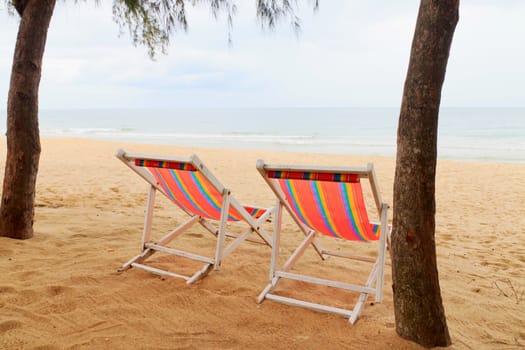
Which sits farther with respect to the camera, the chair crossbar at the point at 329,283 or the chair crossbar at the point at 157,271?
the chair crossbar at the point at 157,271

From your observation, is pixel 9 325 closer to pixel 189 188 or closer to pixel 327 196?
pixel 189 188

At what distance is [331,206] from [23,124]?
8.11 feet

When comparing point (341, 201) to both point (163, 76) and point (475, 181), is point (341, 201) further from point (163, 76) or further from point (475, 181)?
point (163, 76)

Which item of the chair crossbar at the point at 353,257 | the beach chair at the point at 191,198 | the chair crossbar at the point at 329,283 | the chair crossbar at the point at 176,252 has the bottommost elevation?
the chair crossbar at the point at 353,257

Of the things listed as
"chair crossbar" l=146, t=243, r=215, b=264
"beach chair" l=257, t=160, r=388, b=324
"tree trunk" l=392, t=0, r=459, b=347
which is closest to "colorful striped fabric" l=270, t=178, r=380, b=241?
"beach chair" l=257, t=160, r=388, b=324

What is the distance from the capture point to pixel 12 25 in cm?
472

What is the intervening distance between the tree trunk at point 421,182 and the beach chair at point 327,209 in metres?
0.21

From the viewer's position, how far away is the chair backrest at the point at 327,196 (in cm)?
216

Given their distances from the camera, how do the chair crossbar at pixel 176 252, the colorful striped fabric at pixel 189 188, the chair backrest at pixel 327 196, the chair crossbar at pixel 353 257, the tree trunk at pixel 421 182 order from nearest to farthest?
the tree trunk at pixel 421 182
the chair backrest at pixel 327 196
the colorful striped fabric at pixel 189 188
the chair crossbar at pixel 176 252
the chair crossbar at pixel 353 257

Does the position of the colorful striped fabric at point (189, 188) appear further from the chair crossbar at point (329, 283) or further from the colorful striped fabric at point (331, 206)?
the chair crossbar at point (329, 283)

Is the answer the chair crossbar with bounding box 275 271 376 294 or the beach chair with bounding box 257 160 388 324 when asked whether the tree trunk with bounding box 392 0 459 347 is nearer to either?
the beach chair with bounding box 257 160 388 324

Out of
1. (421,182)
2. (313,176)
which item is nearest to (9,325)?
(313,176)

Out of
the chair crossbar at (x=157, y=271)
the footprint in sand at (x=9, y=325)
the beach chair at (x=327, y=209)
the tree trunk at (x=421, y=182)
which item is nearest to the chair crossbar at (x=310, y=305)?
the beach chair at (x=327, y=209)

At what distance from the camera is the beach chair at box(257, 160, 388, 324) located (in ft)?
7.22
